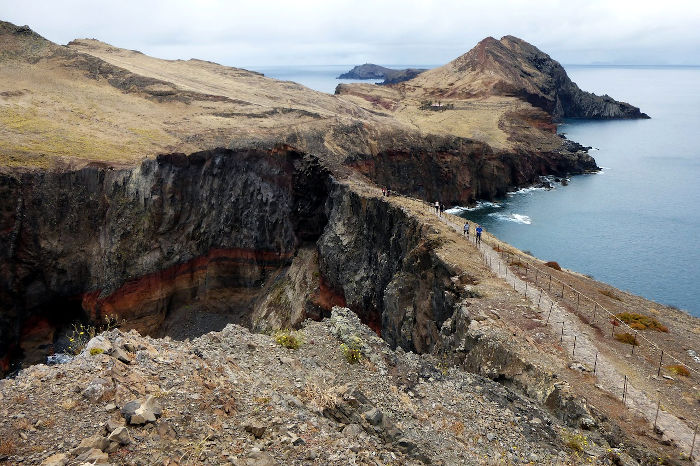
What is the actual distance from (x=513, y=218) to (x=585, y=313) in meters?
65.0

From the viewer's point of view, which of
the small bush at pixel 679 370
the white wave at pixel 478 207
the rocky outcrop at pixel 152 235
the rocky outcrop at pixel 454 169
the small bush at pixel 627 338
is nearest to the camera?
the small bush at pixel 679 370

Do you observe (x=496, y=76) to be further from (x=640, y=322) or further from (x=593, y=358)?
(x=593, y=358)

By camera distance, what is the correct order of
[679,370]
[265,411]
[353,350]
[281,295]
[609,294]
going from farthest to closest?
1. [281,295]
2. [609,294]
3. [353,350]
4. [679,370]
5. [265,411]

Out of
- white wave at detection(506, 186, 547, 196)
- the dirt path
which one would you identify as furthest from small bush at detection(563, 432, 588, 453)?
white wave at detection(506, 186, 547, 196)

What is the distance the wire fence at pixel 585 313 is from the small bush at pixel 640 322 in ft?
1.29

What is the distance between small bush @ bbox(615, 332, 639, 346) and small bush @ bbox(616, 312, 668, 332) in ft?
7.52

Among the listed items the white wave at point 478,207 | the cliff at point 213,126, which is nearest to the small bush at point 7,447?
the cliff at point 213,126

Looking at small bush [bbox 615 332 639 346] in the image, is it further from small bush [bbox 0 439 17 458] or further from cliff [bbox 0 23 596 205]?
cliff [bbox 0 23 596 205]

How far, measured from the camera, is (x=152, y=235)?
183 ft

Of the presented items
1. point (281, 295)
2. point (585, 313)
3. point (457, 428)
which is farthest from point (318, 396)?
point (281, 295)

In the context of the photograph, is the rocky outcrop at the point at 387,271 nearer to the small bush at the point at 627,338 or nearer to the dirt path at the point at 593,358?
the dirt path at the point at 593,358

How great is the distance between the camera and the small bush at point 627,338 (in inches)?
939

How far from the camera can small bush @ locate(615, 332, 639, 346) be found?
23844mm

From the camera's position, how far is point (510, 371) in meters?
21.1
